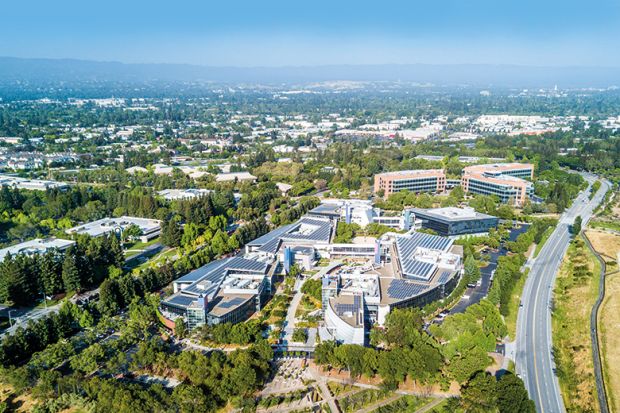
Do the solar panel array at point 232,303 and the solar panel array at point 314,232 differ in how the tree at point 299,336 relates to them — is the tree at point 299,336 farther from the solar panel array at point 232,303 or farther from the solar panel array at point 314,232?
the solar panel array at point 314,232

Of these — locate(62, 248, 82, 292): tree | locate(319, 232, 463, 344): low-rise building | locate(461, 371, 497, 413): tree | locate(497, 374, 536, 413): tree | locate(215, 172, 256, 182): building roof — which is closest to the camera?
locate(497, 374, 536, 413): tree

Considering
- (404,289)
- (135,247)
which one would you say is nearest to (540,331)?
(404,289)

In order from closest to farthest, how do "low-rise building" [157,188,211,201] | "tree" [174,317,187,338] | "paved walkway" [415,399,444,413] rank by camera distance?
"paved walkway" [415,399,444,413]
"tree" [174,317,187,338]
"low-rise building" [157,188,211,201]

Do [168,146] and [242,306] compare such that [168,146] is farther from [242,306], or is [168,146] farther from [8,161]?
[242,306]

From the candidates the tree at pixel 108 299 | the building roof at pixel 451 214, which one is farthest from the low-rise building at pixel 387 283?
the tree at pixel 108 299

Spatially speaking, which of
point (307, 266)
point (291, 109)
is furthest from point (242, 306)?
point (291, 109)

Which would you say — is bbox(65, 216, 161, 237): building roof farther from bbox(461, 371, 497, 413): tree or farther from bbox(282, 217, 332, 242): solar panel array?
bbox(461, 371, 497, 413): tree

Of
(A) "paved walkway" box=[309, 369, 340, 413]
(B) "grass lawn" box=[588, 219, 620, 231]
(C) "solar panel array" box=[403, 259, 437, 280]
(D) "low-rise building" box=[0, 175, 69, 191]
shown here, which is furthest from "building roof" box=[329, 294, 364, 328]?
(D) "low-rise building" box=[0, 175, 69, 191]
